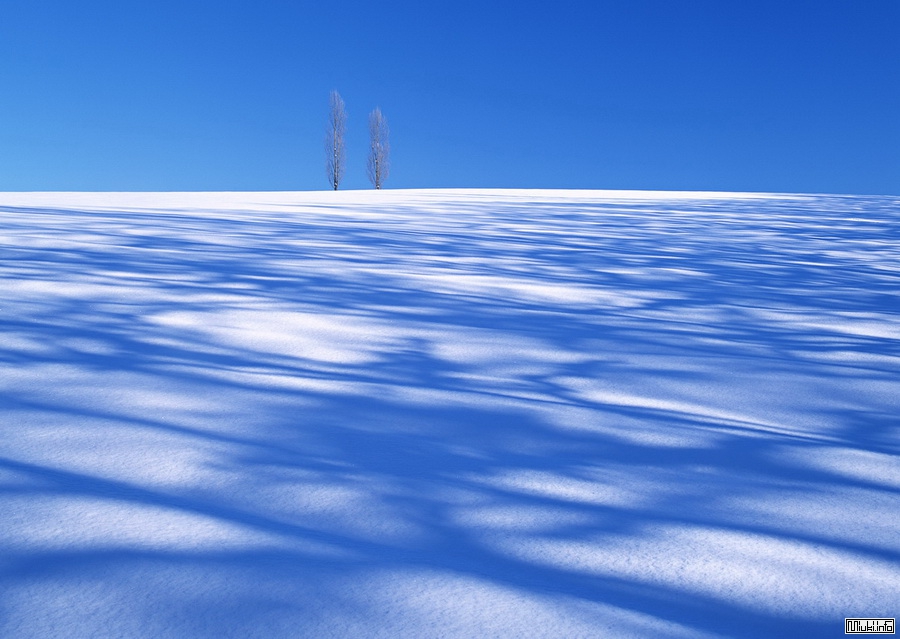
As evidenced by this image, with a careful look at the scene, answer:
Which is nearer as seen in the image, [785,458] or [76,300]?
[785,458]

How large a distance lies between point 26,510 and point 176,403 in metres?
0.53

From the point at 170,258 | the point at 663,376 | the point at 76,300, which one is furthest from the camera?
the point at 170,258

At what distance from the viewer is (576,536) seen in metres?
1.21

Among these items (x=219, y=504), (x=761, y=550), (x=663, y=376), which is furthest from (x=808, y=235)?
(x=219, y=504)

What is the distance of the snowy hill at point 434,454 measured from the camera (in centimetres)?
102

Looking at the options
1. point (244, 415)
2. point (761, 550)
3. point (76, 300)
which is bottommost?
point (761, 550)

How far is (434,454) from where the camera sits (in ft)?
4.95

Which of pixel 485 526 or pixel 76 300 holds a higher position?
pixel 76 300

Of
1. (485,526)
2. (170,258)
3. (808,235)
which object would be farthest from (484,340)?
(808,235)

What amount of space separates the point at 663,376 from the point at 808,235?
4.68 metres

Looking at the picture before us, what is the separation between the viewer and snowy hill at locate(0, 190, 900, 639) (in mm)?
1021

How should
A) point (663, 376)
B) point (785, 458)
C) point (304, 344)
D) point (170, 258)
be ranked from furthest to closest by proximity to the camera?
point (170, 258), point (304, 344), point (663, 376), point (785, 458)

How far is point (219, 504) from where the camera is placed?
49.5 inches

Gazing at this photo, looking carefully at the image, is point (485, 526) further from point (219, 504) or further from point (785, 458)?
point (785, 458)
